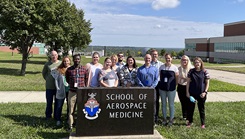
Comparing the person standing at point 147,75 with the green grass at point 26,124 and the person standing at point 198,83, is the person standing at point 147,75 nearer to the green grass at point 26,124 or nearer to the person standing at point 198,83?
the person standing at point 198,83

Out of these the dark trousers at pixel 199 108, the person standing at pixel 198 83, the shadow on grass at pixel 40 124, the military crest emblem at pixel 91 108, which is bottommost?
the shadow on grass at pixel 40 124

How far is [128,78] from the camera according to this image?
5832mm

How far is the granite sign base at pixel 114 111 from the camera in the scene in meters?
5.18

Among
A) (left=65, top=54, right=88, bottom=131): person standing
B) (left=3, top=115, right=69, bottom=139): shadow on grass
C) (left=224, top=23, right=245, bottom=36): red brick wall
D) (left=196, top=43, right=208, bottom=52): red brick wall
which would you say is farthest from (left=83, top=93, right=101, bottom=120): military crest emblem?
(left=196, top=43, right=208, bottom=52): red brick wall

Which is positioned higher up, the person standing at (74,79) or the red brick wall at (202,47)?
the red brick wall at (202,47)

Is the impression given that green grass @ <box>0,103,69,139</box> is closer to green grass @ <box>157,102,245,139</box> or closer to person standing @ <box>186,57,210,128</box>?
green grass @ <box>157,102,245,139</box>

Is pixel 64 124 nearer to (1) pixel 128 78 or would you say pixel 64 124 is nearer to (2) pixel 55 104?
(2) pixel 55 104

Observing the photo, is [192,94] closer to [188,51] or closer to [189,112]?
[189,112]

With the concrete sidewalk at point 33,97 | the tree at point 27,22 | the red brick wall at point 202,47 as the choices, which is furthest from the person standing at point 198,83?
the red brick wall at point 202,47

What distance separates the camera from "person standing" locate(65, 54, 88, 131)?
5613 mm

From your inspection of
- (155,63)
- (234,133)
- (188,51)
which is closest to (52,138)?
(155,63)

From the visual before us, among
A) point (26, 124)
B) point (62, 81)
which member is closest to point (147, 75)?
point (62, 81)

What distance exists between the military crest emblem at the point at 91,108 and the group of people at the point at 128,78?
1.92ft

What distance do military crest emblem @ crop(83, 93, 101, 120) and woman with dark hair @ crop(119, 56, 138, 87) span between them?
88 cm
